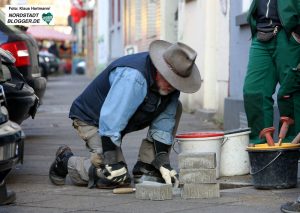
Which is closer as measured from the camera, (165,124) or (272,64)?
(165,124)

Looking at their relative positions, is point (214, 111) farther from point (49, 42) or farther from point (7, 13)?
point (49, 42)

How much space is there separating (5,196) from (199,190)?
141 cm

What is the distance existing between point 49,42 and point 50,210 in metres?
44.8

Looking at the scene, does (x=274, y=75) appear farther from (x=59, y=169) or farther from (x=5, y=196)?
(x=5, y=196)

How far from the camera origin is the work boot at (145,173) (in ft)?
22.6

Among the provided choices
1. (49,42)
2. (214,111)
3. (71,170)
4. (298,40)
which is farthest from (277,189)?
(49,42)

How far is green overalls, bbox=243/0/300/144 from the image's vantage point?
686 centimetres

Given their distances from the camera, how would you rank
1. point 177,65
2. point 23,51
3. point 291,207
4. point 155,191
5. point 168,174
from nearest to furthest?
point 291,207, point 155,191, point 177,65, point 168,174, point 23,51

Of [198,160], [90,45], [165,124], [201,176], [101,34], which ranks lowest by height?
[90,45]

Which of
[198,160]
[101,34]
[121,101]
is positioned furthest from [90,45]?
[198,160]

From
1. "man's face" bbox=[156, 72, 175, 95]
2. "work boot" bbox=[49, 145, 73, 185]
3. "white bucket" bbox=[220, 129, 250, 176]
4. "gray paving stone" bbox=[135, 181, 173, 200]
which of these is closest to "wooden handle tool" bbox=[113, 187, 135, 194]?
"gray paving stone" bbox=[135, 181, 173, 200]

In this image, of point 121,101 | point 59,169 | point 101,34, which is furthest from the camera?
point 101,34

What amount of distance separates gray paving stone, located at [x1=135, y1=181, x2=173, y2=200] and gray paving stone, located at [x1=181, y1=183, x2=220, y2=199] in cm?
11

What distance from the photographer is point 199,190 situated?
6.24 meters
